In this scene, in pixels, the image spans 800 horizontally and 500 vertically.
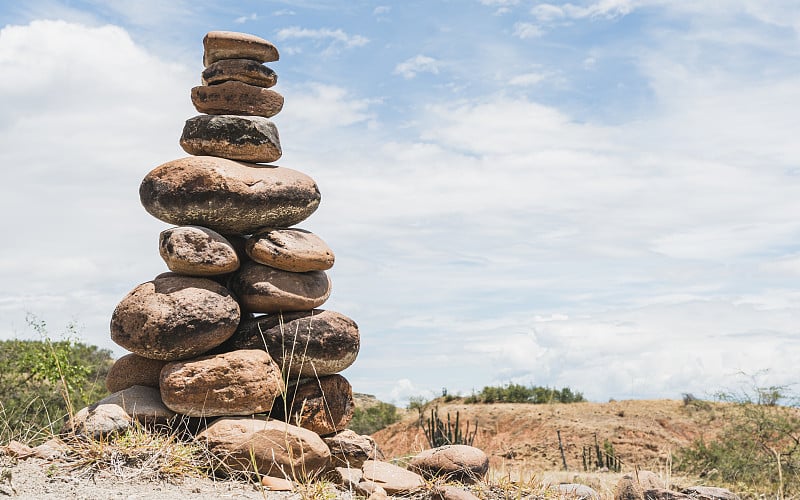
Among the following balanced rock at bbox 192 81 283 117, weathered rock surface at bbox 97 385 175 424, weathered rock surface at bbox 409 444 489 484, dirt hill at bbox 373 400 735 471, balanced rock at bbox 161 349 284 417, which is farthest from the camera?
dirt hill at bbox 373 400 735 471

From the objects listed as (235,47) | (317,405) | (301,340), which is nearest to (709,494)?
(317,405)

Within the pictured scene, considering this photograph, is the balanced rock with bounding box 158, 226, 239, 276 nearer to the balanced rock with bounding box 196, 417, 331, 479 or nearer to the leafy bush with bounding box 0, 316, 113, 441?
the balanced rock with bounding box 196, 417, 331, 479

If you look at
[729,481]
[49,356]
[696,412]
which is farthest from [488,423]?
[49,356]

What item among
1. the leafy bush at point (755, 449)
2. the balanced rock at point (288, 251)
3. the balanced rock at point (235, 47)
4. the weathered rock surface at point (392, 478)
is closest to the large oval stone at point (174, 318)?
the balanced rock at point (288, 251)

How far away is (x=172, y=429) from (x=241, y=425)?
0.92 metres

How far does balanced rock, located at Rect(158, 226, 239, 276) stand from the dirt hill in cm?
1165

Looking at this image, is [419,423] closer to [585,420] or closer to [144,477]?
[585,420]

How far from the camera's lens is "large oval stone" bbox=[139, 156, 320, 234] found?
9.05 meters

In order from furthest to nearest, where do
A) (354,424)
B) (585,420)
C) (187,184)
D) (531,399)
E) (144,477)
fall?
(531,399), (354,424), (585,420), (187,184), (144,477)

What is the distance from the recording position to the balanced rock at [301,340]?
9094mm

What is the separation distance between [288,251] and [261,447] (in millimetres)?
2286

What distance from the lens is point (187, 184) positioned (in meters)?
9.05

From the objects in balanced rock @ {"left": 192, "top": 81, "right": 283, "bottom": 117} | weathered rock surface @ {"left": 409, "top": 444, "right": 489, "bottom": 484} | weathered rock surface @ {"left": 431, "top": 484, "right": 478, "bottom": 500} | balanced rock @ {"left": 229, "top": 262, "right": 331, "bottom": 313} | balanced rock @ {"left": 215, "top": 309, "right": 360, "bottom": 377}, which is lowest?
weathered rock surface @ {"left": 431, "top": 484, "right": 478, "bottom": 500}

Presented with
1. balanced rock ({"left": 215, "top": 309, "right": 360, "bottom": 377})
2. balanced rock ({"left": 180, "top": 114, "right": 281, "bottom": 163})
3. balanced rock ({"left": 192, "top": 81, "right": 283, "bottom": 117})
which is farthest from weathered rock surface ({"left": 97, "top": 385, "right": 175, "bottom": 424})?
balanced rock ({"left": 192, "top": 81, "right": 283, "bottom": 117})
